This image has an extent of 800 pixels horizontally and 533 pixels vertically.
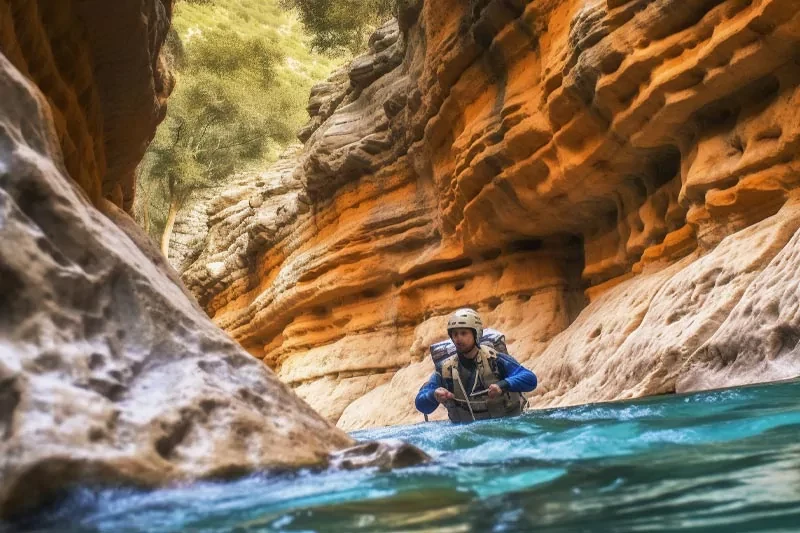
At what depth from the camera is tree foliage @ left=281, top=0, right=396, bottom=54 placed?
2202cm

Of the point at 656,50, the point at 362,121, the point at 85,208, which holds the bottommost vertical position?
A: the point at 85,208

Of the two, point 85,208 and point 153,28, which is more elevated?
point 153,28

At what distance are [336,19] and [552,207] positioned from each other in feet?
42.3

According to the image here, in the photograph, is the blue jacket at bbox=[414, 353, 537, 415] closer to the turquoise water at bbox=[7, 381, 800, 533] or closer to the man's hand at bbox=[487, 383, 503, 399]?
the man's hand at bbox=[487, 383, 503, 399]

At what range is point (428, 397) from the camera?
299 inches

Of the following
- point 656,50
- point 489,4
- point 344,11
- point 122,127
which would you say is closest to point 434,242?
point 489,4

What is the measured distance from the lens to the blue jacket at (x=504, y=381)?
720cm

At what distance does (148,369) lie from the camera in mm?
2990

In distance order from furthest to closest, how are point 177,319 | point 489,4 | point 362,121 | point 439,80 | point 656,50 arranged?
point 362,121
point 439,80
point 489,4
point 656,50
point 177,319

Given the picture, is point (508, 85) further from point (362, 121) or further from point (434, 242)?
point (362, 121)

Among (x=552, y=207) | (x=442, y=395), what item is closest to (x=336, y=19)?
(x=552, y=207)

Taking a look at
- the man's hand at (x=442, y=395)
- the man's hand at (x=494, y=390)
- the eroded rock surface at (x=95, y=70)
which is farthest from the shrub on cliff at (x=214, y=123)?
the man's hand at (x=494, y=390)

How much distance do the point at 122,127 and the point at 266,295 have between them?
12.7 metres

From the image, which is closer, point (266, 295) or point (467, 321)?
point (467, 321)
